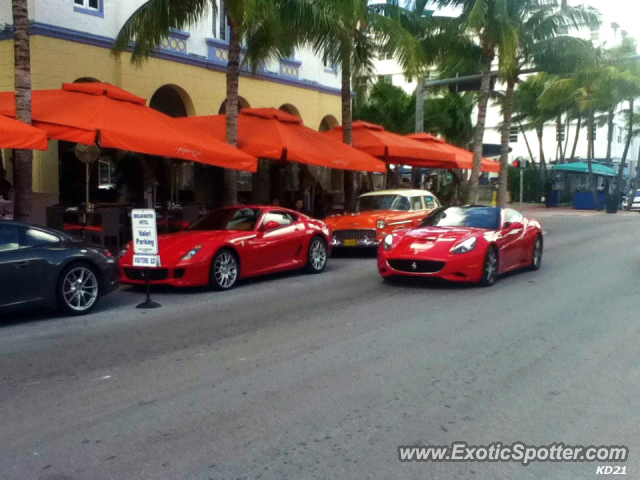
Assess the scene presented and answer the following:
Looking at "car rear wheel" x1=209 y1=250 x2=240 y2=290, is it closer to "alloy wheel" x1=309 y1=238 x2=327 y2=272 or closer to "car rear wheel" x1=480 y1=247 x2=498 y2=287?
"alloy wheel" x1=309 y1=238 x2=327 y2=272

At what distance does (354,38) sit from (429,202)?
5.57 meters

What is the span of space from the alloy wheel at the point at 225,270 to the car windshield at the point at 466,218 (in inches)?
133

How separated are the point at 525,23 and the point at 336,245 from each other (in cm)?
1259

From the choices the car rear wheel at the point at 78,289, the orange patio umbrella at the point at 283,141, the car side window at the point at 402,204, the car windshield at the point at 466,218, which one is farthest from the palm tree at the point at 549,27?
the car rear wheel at the point at 78,289

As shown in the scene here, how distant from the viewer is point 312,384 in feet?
20.7

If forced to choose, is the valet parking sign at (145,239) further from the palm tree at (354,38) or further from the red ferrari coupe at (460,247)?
the palm tree at (354,38)

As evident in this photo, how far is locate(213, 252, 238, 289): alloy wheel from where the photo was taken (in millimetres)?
11625

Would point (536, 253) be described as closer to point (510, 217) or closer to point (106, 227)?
point (510, 217)

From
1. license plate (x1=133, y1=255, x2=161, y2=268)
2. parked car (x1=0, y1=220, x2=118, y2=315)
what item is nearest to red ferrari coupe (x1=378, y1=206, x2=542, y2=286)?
license plate (x1=133, y1=255, x2=161, y2=268)

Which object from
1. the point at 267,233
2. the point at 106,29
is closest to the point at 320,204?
the point at 106,29

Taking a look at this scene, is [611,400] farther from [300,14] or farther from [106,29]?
[106,29]

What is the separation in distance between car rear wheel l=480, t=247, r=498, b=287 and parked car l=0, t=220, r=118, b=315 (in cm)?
559

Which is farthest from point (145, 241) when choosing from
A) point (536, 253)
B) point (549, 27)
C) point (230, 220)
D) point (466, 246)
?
point (549, 27)

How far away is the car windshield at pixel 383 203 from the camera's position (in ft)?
57.5
